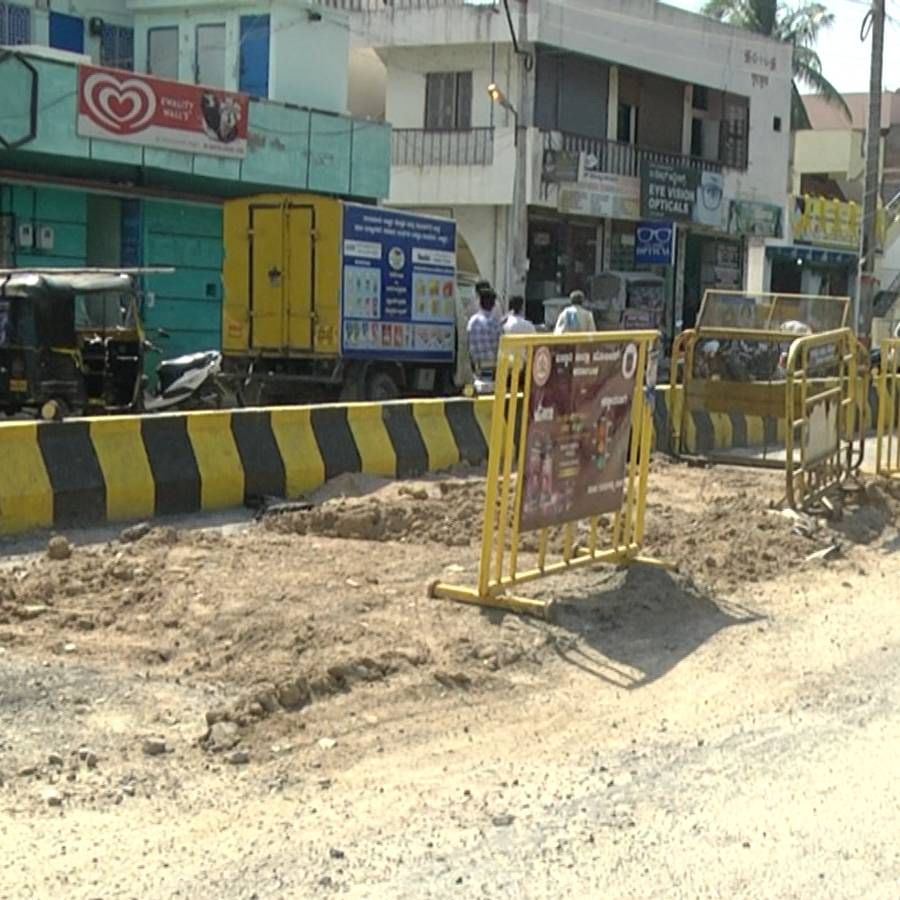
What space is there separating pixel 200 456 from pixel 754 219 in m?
30.3

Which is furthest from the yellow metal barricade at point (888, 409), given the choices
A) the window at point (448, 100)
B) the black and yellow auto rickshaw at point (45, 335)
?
the window at point (448, 100)

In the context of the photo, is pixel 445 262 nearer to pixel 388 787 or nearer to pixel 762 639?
pixel 762 639

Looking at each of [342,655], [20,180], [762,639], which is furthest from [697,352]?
[20,180]

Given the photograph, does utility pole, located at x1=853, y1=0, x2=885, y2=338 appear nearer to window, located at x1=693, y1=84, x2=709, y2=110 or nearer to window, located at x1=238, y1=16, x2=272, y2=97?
window, located at x1=693, y1=84, x2=709, y2=110

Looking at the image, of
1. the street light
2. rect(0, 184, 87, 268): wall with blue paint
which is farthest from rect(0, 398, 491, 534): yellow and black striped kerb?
the street light

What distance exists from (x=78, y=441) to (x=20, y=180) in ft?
42.5

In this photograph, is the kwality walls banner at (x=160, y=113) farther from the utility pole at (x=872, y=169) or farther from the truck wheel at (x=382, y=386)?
the utility pole at (x=872, y=169)

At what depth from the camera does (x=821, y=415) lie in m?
11.4

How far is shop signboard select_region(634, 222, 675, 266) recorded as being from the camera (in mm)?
34000

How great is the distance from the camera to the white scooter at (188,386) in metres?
16.1

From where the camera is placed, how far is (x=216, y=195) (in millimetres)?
24719

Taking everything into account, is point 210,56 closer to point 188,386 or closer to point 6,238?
point 6,238

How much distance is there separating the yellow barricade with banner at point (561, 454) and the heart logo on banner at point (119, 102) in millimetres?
14689

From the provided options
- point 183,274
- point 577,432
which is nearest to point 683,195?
point 183,274
